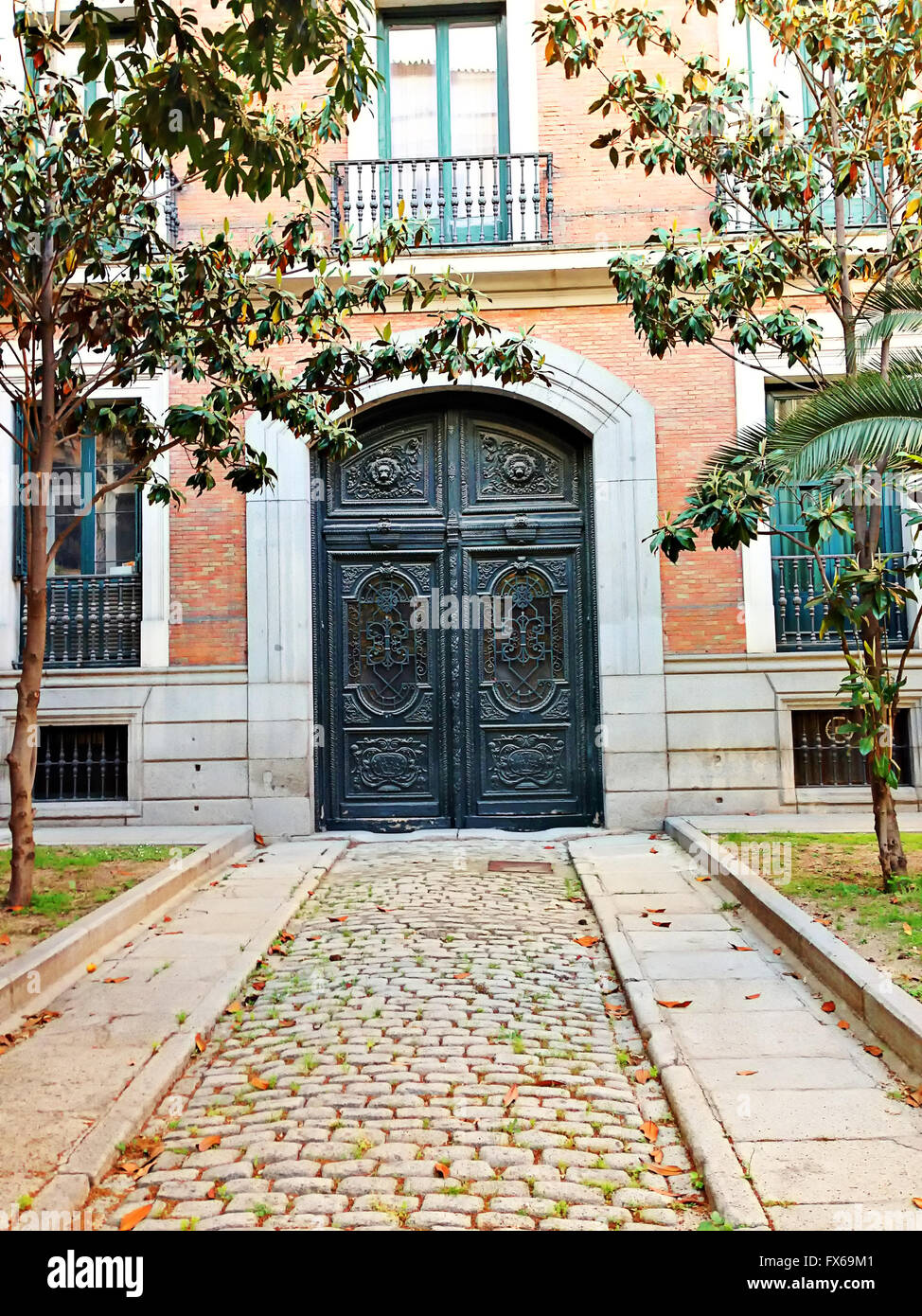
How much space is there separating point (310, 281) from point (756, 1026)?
946 cm

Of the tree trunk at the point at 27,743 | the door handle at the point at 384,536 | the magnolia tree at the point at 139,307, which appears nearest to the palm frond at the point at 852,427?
the magnolia tree at the point at 139,307

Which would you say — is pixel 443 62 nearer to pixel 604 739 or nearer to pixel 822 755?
pixel 604 739

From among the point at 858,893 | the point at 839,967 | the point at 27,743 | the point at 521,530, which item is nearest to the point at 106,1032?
the point at 27,743

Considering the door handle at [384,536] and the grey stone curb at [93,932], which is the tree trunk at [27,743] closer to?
the grey stone curb at [93,932]

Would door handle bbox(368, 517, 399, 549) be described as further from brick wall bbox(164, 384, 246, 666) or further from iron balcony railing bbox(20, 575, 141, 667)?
iron balcony railing bbox(20, 575, 141, 667)

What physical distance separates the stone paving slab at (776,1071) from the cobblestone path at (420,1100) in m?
0.23

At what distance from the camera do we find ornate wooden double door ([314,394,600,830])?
39.7 ft

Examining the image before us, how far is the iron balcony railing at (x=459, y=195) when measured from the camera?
12039mm

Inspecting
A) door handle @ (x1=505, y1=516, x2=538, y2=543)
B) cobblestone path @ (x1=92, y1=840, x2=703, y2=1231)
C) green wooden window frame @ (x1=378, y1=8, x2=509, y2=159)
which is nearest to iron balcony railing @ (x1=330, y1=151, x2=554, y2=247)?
green wooden window frame @ (x1=378, y1=8, x2=509, y2=159)

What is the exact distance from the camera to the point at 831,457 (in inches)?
256

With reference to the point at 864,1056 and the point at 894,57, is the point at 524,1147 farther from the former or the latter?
the point at 894,57

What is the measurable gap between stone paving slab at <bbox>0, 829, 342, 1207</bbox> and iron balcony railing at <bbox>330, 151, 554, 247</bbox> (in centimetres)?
765

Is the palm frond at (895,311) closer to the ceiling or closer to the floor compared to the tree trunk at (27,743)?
closer to the ceiling
